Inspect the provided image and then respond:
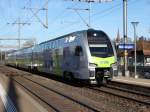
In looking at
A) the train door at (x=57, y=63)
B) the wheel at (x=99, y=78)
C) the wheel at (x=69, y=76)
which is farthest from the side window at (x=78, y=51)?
the train door at (x=57, y=63)

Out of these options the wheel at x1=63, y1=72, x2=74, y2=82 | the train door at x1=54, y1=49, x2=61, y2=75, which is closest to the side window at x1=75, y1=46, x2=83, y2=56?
the wheel at x1=63, y1=72, x2=74, y2=82

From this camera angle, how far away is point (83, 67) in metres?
23.7

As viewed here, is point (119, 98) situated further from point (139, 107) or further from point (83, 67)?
point (83, 67)

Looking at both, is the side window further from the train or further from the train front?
the train front

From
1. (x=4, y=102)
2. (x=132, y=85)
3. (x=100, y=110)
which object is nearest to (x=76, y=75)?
(x=132, y=85)

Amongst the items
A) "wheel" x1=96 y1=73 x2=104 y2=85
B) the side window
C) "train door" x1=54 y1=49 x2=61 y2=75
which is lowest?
"wheel" x1=96 y1=73 x2=104 y2=85

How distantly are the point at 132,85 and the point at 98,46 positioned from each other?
3228mm

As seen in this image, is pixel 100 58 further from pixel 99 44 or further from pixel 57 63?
pixel 57 63

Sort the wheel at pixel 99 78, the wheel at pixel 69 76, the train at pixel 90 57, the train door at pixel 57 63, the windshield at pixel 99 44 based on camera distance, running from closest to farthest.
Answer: the train at pixel 90 57, the wheel at pixel 99 78, the windshield at pixel 99 44, the wheel at pixel 69 76, the train door at pixel 57 63

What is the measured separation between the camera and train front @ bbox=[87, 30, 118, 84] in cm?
2353

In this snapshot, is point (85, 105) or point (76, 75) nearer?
point (85, 105)

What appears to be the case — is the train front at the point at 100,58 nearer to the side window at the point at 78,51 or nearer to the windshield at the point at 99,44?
the windshield at the point at 99,44

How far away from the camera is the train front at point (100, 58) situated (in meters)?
23.5

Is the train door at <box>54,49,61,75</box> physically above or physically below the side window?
below
